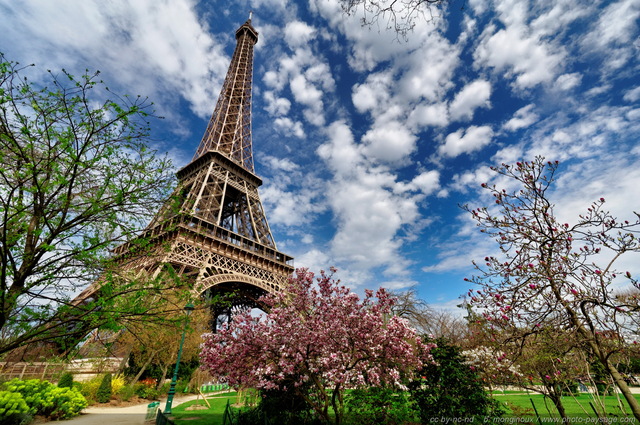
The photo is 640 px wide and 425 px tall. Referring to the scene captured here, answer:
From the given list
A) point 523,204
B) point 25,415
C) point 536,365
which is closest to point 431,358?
point 536,365

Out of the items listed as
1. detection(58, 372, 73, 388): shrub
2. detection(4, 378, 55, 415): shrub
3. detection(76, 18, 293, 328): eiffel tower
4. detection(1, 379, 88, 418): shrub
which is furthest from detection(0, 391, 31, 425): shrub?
detection(76, 18, 293, 328): eiffel tower

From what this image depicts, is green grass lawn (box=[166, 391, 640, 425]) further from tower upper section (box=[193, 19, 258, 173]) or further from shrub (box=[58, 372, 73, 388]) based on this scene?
tower upper section (box=[193, 19, 258, 173])

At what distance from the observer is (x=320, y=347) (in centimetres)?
766

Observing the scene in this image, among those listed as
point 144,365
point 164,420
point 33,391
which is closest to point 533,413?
Answer: point 164,420

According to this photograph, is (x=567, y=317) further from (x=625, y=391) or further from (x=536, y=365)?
(x=536, y=365)

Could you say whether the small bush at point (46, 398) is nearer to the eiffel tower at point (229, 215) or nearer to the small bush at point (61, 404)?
the small bush at point (61, 404)

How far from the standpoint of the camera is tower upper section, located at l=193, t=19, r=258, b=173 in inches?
1465

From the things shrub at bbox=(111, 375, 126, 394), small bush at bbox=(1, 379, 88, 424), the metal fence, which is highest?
shrub at bbox=(111, 375, 126, 394)

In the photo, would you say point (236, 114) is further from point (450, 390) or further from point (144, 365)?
point (450, 390)

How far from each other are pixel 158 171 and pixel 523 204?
731cm

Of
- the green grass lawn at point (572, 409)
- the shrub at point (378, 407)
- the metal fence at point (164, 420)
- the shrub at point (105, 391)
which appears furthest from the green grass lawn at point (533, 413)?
the shrub at point (105, 391)

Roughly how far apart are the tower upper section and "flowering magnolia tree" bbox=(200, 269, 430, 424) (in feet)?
94.9

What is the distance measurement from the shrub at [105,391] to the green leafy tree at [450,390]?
62.2ft

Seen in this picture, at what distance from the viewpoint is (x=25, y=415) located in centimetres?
963
